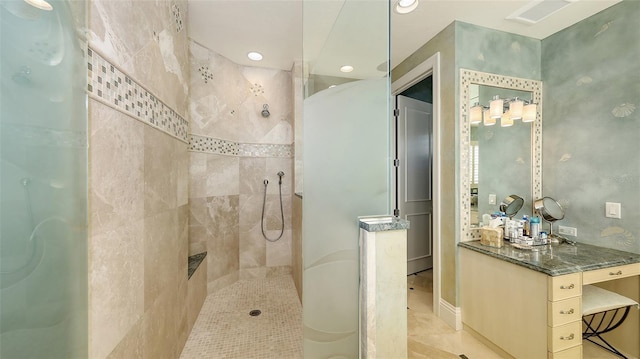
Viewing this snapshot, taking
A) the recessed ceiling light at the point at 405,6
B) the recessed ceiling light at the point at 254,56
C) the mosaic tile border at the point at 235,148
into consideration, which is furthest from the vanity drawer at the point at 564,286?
the recessed ceiling light at the point at 254,56

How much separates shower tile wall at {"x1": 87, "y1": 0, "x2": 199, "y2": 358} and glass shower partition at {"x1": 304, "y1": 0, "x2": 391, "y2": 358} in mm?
812

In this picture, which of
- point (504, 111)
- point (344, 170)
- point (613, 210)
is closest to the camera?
point (344, 170)

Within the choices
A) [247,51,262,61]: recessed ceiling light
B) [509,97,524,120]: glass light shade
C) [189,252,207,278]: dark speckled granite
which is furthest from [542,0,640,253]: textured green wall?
[189,252,207,278]: dark speckled granite

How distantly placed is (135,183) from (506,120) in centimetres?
283

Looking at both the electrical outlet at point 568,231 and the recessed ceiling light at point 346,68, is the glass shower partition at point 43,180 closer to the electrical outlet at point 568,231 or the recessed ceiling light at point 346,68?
the recessed ceiling light at point 346,68

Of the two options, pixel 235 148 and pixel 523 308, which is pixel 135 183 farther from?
pixel 523 308

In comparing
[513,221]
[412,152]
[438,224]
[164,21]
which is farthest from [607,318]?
[164,21]

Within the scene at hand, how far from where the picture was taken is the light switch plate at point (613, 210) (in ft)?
5.39

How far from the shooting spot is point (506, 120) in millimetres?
2043

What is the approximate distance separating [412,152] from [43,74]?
3141mm

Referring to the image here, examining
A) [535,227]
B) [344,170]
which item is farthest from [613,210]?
[344,170]

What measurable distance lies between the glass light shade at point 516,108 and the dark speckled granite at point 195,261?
318 centimetres

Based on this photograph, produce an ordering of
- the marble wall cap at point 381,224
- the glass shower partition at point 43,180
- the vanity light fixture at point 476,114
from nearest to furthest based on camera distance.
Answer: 1. the glass shower partition at point 43,180
2. the marble wall cap at point 381,224
3. the vanity light fixture at point 476,114

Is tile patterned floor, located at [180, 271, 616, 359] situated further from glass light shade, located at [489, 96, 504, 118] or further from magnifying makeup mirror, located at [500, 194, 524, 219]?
glass light shade, located at [489, 96, 504, 118]
